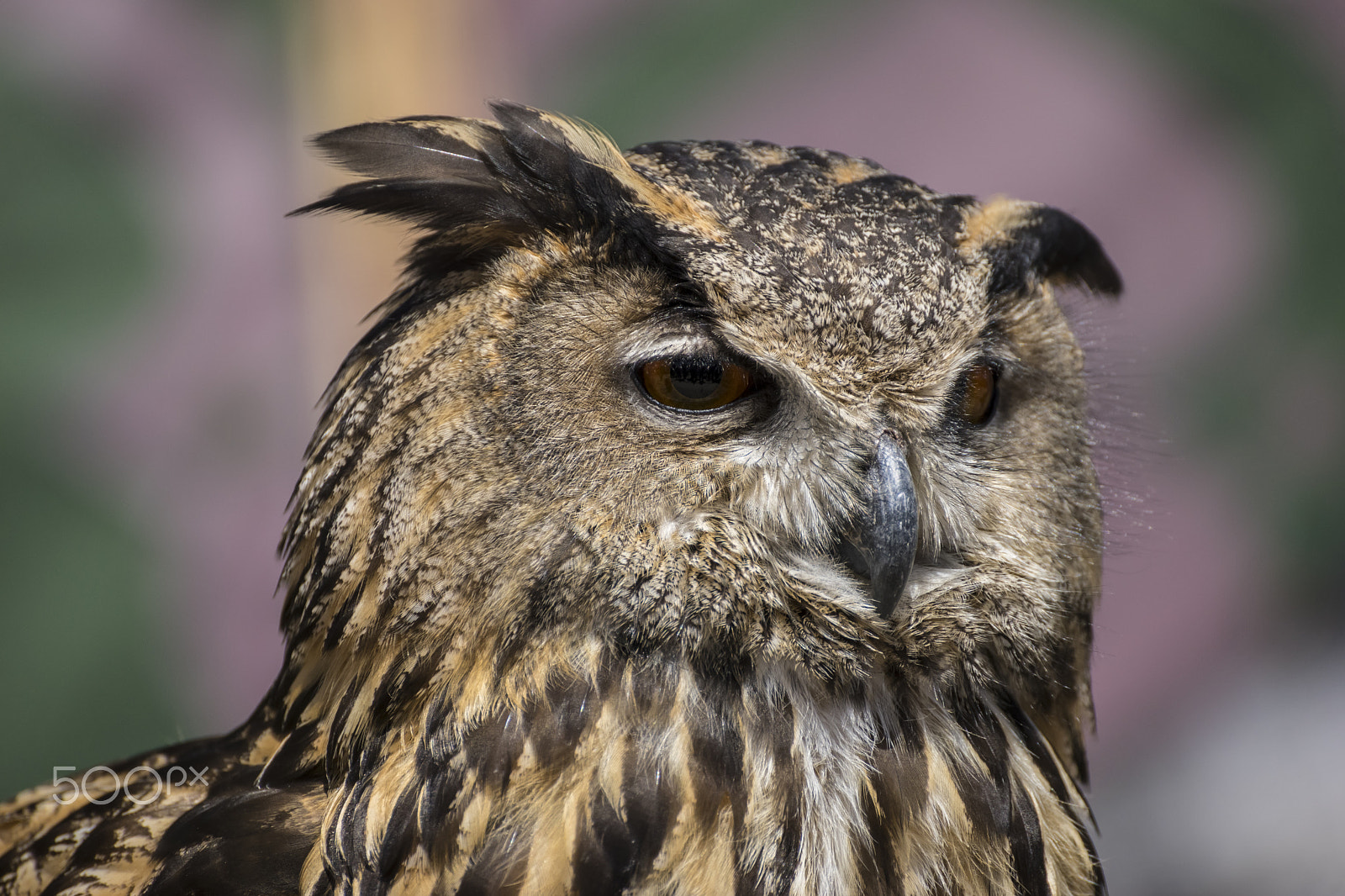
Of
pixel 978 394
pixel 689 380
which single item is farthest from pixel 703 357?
pixel 978 394

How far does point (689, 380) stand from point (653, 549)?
0.13 m

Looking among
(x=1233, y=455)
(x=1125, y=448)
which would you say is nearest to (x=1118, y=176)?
(x=1233, y=455)

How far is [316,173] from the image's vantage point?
8.45 feet

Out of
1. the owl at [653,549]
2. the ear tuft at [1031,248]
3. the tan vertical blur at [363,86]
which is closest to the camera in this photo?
the owl at [653,549]

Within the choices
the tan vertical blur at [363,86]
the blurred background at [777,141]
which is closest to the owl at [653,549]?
the tan vertical blur at [363,86]

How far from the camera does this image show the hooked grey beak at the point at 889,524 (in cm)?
82

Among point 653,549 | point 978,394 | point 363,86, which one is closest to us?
point 653,549

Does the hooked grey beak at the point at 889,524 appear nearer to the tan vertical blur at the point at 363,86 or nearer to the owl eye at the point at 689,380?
the owl eye at the point at 689,380

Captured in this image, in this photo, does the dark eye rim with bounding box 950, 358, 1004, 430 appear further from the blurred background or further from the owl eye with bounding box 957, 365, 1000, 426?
the blurred background

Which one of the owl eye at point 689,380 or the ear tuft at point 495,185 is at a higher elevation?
the ear tuft at point 495,185

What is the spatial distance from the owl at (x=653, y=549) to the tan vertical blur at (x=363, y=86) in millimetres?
1549

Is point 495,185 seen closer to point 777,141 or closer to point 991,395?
point 991,395

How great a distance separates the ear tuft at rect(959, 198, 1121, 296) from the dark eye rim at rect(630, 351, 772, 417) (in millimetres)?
215

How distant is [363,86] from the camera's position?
2.38 metres
